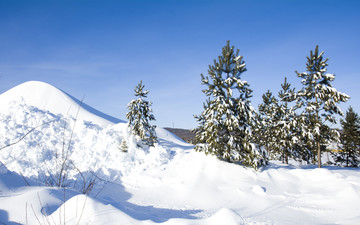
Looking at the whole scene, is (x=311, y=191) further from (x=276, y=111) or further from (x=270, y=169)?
(x=276, y=111)

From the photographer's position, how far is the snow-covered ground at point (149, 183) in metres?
3.45

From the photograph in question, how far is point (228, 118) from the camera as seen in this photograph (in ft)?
41.6

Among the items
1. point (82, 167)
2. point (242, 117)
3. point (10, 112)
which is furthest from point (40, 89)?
point (242, 117)

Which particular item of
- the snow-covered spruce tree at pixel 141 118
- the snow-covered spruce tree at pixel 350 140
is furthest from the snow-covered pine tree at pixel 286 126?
the snow-covered spruce tree at pixel 141 118

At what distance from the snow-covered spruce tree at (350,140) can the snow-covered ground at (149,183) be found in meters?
15.3

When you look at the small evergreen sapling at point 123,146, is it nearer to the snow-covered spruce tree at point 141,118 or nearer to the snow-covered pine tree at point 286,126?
the snow-covered spruce tree at point 141,118

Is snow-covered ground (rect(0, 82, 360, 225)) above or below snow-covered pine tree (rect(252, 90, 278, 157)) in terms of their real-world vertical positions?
below

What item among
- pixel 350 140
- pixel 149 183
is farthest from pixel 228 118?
pixel 350 140

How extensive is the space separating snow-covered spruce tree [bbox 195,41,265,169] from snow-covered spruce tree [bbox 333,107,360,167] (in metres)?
18.2

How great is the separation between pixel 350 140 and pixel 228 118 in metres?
20.9

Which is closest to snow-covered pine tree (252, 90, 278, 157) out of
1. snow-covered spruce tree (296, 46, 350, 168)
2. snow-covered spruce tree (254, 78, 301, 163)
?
snow-covered spruce tree (254, 78, 301, 163)

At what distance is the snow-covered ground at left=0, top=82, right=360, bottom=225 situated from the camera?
345 centimetres

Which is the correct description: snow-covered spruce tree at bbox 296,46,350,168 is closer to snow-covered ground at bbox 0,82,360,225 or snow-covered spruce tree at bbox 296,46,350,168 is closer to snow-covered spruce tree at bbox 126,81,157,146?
snow-covered ground at bbox 0,82,360,225

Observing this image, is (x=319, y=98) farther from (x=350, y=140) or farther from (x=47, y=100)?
(x=47, y=100)
